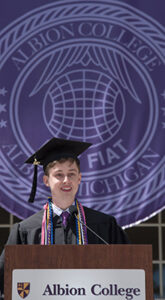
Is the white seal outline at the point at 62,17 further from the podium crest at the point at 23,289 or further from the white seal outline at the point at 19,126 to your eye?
the podium crest at the point at 23,289

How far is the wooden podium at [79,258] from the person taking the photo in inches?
84.6

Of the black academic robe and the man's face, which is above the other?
the man's face

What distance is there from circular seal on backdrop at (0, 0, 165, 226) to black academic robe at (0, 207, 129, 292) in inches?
41.3

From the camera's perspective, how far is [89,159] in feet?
13.8

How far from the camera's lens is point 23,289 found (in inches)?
83.0

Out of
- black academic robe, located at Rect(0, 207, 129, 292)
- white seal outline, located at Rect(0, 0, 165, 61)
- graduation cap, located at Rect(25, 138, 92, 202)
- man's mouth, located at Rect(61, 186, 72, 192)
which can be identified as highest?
white seal outline, located at Rect(0, 0, 165, 61)

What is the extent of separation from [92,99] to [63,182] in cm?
157

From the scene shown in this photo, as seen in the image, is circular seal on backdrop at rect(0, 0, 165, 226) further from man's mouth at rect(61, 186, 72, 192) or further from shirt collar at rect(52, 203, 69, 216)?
man's mouth at rect(61, 186, 72, 192)

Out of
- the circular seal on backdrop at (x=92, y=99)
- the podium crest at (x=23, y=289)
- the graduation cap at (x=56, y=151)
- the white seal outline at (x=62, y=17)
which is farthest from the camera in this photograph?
the white seal outline at (x=62, y=17)

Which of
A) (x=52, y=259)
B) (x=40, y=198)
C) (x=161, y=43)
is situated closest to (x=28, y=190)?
(x=40, y=198)

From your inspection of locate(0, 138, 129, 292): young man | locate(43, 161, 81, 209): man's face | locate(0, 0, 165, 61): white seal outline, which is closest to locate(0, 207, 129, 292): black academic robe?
locate(0, 138, 129, 292): young man

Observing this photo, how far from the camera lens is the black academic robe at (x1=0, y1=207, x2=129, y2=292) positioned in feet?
9.71

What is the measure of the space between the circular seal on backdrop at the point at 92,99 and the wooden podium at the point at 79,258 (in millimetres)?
1987

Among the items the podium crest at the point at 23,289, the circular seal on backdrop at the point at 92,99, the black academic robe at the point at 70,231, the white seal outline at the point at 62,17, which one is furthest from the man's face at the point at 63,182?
the white seal outline at the point at 62,17
